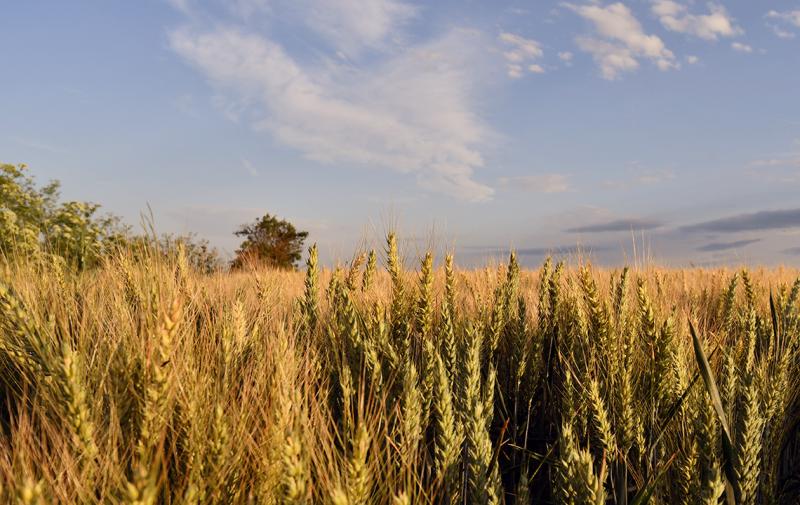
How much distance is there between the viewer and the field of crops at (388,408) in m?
1.50

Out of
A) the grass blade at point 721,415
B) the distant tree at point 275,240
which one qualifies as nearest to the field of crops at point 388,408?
the grass blade at point 721,415

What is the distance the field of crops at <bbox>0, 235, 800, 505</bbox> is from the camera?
1496mm

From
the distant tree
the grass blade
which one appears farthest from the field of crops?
the distant tree

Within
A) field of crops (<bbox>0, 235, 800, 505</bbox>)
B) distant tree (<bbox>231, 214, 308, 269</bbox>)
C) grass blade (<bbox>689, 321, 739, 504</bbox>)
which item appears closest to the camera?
field of crops (<bbox>0, 235, 800, 505</bbox>)

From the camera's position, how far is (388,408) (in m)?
2.37

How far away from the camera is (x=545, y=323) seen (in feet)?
10.6

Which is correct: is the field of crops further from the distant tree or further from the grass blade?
the distant tree

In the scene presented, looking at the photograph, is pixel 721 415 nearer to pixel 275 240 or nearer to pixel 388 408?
pixel 388 408

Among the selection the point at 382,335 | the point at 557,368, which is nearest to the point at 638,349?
the point at 557,368

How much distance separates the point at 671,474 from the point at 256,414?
1774 millimetres

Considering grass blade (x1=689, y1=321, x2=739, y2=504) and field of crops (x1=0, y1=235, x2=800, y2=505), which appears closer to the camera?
field of crops (x1=0, y1=235, x2=800, y2=505)

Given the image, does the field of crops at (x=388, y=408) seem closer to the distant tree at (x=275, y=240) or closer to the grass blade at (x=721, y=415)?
the grass blade at (x=721, y=415)

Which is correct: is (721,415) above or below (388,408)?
above

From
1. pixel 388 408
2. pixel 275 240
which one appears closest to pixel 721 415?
pixel 388 408
